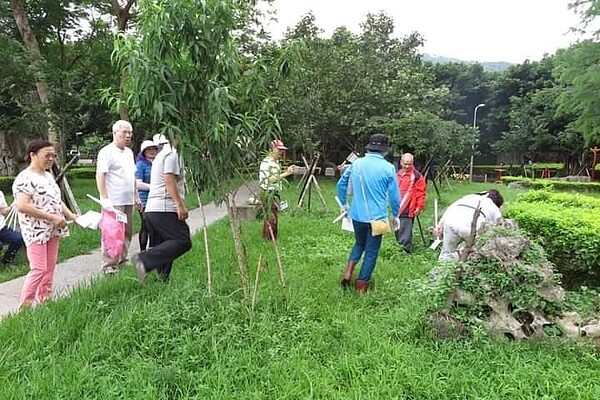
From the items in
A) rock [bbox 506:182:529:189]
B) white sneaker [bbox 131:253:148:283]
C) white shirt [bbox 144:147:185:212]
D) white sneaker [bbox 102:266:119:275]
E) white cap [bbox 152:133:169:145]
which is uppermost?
white cap [bbox 152:133:169:145]

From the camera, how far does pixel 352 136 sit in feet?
70.6

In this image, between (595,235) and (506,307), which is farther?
(595,235)

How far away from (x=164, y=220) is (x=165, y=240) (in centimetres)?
17

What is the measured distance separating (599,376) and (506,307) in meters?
0.69

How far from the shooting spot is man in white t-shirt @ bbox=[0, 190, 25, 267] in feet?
17.4

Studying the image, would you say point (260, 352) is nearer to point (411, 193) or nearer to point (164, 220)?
point (164, 220)

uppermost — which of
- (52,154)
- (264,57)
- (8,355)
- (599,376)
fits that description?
(264,57)

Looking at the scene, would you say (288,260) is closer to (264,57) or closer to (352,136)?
(264,57)

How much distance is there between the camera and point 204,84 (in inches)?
139

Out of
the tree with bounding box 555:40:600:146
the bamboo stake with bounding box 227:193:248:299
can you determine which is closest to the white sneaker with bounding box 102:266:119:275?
the bamboo stake with bounding box 227:193:248:299

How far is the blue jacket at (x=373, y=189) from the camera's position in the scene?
14.8ft

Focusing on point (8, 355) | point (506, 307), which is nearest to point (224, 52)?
point (8, 355)

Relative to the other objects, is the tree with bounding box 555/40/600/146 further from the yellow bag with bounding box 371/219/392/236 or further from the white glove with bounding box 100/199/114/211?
the white glove with bounding box 100/199/114/211

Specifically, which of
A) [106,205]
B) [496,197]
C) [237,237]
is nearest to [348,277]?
[237,237]
